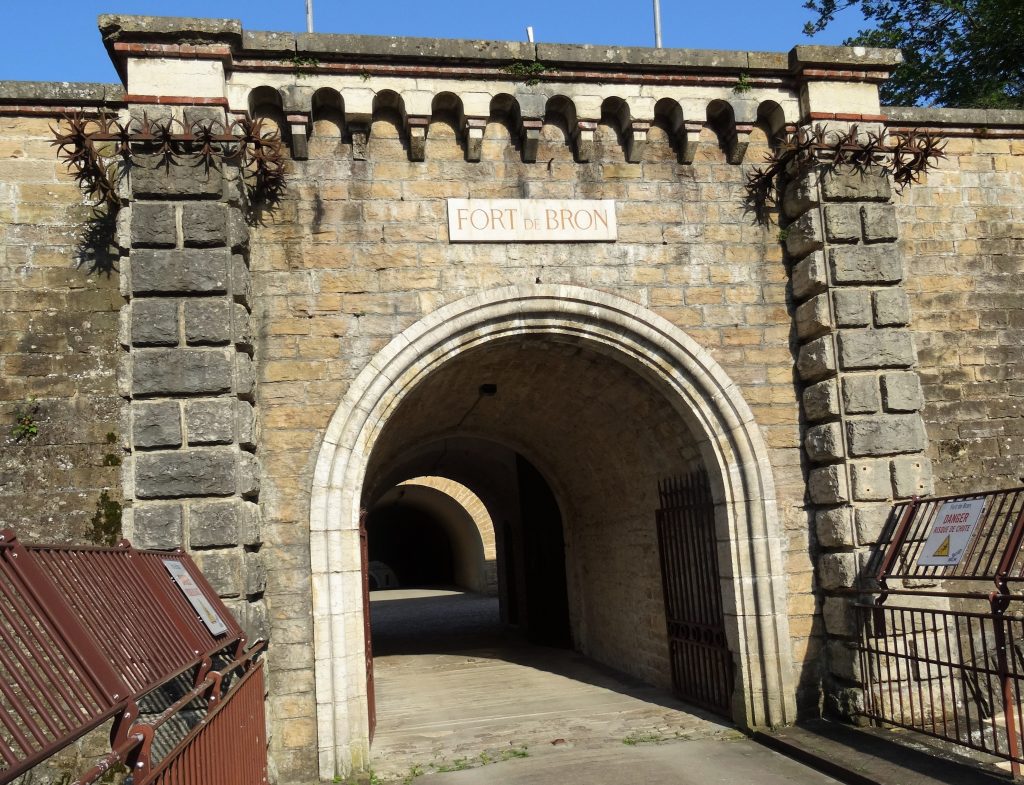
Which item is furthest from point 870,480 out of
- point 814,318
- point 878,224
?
point 878,224

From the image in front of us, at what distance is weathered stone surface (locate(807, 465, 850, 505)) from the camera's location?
21.7 feet

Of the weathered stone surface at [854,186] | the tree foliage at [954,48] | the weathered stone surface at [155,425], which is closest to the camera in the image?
Result: the weathered stone surface at [155,425]

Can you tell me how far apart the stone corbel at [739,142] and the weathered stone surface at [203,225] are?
3.90 meters

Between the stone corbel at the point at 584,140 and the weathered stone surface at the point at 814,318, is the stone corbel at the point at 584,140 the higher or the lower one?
the higher one

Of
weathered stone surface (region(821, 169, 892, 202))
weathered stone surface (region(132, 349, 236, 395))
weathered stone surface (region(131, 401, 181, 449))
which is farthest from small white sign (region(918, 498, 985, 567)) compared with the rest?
weathered stone surface (region(131, 401, 181, 449))

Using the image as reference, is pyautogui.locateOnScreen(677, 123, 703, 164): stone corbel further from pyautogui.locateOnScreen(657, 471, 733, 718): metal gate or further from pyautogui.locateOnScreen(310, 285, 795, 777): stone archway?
pyautogui.locateOnScreen(657, 471, 733, 718): metal gate

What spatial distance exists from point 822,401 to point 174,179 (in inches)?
192

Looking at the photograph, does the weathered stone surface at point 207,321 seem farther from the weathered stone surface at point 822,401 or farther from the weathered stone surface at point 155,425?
the weathered stone surface at point 822,401

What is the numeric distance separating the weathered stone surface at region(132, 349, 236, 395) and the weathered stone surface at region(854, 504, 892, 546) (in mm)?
4501

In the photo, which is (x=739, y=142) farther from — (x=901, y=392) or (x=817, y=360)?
(x=901, y=392)

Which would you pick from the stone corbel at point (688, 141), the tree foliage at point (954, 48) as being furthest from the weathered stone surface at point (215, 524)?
the tree foliage at point (954, 48)

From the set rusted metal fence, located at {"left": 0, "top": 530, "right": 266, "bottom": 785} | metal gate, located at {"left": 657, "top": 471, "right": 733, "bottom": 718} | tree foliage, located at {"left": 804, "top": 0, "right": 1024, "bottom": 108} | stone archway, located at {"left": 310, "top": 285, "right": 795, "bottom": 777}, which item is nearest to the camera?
rusted metal fence, located at {"left": 0, "top": 530, "right": 266, "bottom": 785}

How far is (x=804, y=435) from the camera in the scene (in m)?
6.98

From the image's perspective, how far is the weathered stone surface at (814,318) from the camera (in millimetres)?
6801
